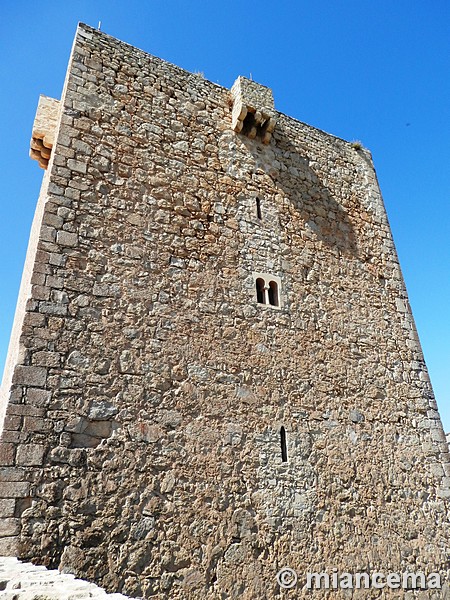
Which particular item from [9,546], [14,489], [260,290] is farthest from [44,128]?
[9,546]

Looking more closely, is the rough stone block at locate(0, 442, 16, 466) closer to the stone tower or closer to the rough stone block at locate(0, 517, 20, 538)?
the stone tower

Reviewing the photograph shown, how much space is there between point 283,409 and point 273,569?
5.35ft

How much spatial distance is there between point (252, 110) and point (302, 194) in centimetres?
145

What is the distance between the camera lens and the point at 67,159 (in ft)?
16.6

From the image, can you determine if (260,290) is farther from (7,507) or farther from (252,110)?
(7,507)

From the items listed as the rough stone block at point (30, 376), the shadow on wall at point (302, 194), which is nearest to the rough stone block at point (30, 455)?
the rough stone block at point (30, 376)

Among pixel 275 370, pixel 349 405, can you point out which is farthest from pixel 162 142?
pixel 349 405

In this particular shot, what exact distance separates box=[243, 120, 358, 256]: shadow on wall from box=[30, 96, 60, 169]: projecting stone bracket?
2.69m

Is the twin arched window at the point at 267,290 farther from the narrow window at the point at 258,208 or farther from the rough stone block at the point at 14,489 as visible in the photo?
the rough stone block at the point at 14,489

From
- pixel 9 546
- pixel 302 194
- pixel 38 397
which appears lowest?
pixel 9 546

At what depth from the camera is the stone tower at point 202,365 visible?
3.99 metres

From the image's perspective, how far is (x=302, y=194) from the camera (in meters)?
7.06

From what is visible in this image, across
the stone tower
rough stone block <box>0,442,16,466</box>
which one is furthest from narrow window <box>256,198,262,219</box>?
rough stone block <box>0,442,16,466</box>

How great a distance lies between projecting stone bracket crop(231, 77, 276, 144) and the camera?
664cm
